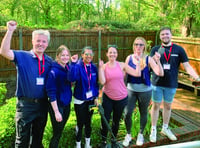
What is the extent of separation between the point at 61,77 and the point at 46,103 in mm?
369

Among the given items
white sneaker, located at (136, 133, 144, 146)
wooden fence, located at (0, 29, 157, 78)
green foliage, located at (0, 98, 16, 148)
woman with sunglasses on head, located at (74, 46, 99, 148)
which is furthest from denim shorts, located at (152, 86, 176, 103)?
wooden fence, located at (0, 29, 157, 78)

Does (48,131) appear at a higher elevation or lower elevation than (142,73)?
lower

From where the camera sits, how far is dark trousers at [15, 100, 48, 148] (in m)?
2.33

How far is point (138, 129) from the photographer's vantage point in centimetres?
357

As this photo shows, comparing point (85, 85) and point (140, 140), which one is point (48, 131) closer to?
point (85, 85)

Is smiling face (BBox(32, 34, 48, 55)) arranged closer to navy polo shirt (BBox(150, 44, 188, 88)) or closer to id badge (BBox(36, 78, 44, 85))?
id badge (BBox(36, 78, 44, 85))

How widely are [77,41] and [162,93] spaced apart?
Answer: 6.19 metres

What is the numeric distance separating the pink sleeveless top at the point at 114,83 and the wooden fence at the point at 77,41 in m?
4.43

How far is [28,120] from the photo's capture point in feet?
7.74

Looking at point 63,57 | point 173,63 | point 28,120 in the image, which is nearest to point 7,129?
point 28,120

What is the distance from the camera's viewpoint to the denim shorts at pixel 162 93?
3.17 meters

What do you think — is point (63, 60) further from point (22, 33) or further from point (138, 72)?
Answer: point (22, 33)

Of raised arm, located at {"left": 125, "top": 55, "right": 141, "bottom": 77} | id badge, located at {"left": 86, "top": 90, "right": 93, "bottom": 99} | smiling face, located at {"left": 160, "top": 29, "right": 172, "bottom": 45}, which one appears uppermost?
smiling face, located at {"left": 160, "top": 29, "right": 172, "bottom": 45}

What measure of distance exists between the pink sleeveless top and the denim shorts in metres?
0.63
